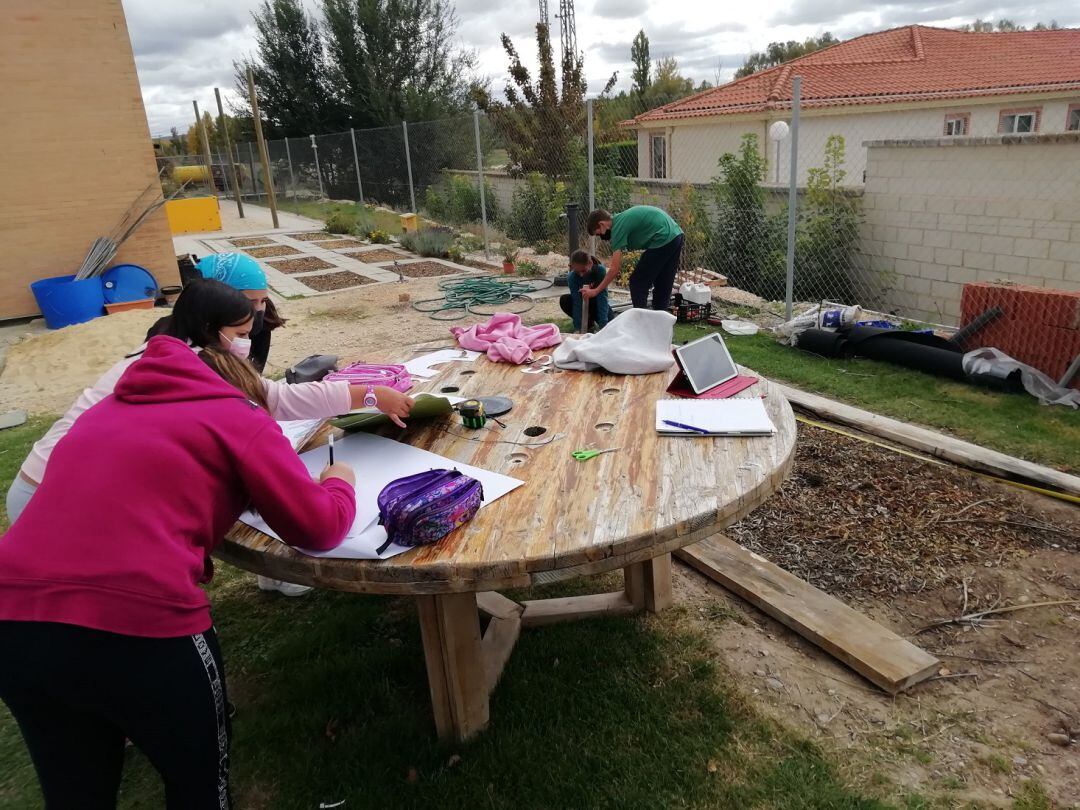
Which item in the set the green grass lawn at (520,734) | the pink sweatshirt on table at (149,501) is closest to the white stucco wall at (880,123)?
the green grass lawn at (520,734)

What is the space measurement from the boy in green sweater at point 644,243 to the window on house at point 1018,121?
15.6 meters

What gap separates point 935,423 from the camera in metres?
4.62

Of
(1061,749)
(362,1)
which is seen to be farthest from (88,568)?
(362,1)

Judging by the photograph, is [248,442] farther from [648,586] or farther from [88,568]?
[648,586]

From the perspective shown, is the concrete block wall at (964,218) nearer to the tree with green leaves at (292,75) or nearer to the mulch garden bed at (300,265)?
the mulch garden bed at (300,265)

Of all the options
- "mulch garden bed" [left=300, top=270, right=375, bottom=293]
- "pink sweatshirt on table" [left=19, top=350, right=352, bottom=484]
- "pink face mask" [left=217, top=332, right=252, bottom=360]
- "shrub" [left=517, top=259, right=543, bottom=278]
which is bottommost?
"mulch garden bed" [left=300, top=270, right=375, bottom=293]

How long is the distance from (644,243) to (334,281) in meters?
6.64

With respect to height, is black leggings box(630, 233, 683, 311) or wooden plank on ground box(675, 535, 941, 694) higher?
black leggings box(630, 233, 683, 311)

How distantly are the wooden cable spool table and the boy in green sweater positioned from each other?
3813 mm

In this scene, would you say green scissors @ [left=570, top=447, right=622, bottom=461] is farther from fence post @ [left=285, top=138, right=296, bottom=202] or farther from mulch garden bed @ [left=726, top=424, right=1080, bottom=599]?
fence post @ [left=285, top=138, right=296, bottom=202]

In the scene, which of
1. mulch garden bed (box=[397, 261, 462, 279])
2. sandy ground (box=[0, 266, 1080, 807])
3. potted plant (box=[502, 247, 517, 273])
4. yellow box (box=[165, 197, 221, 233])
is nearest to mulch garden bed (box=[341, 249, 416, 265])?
mulch garden bed (box=[397, 261, 462, 279])

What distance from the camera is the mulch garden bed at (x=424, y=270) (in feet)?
38.6

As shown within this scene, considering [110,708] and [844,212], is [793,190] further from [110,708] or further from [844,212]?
[110,708]

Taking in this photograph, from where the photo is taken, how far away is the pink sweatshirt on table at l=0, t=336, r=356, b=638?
54.1 inches
